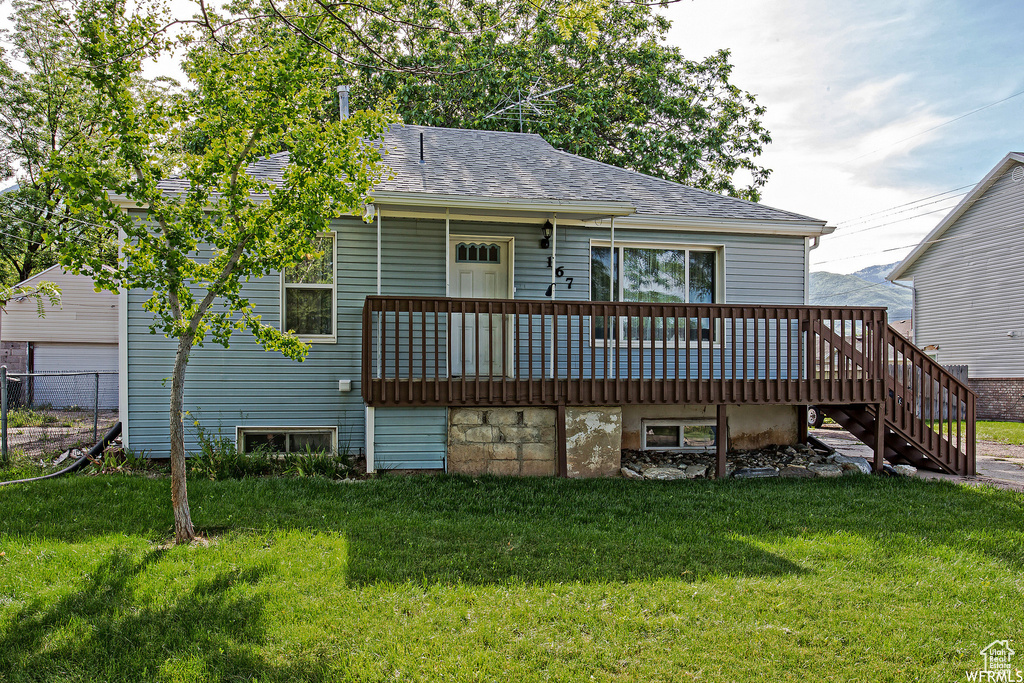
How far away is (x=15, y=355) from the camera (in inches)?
712

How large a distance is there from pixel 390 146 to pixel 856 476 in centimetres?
826

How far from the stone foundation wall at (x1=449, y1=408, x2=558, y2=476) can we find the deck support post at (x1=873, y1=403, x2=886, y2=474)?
4318mm

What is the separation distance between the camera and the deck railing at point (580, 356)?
23.4 ft

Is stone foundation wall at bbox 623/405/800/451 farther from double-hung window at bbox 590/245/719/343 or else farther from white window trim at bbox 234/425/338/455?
white window trim at bbox 234/425/338/455

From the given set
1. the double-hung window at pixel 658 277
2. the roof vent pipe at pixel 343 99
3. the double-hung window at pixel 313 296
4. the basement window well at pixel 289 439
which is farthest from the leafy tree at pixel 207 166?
the double-hung window at pixel 658 277

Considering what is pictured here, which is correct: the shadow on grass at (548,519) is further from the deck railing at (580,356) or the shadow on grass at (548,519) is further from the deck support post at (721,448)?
the deck railing at (580,356)

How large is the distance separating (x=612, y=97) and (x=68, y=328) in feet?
57.5

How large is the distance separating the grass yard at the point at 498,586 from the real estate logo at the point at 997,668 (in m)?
0.05

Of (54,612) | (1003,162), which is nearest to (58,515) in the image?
(54,612)

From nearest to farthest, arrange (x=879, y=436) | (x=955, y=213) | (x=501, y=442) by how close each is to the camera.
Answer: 1. (x=501, y=442)
2. (x=879, y=436)
3. (x=955, y=213)

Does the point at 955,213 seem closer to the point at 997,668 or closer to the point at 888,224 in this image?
the point at 888,224

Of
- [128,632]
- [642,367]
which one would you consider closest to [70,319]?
[642,367]

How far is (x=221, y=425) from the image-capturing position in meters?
8.04

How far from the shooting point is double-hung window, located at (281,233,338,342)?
8250 millimetres
